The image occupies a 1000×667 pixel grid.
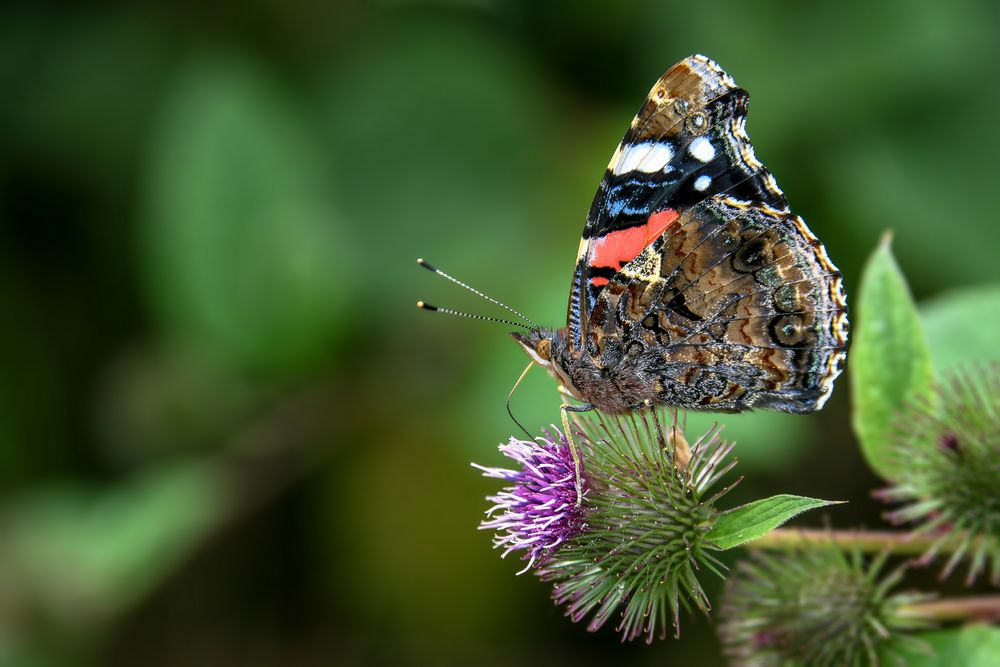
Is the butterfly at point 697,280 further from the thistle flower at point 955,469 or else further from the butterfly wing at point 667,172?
the thistle flower at point 955,469

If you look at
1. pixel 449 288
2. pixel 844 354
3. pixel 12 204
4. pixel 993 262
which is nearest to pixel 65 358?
pixel 12 204

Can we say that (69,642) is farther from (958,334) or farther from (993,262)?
(993,262)

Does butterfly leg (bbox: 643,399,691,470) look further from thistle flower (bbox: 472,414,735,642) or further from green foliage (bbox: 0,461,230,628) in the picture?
green foliage (bbox: 0,461,230,628)

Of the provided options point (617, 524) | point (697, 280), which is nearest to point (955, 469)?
point (697, 280)

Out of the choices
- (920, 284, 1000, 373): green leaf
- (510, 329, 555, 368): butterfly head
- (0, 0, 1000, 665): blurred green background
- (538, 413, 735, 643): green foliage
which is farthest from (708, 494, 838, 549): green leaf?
(0, 0, 1000, 665): blurred green background

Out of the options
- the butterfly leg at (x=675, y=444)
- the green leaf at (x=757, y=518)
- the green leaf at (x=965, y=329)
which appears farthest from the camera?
the green leaf at (x=965, y=329)

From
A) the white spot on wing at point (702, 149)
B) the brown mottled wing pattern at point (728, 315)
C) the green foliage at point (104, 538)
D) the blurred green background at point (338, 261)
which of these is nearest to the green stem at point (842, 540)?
the brown mottled wing pattern at point (728, 315)
